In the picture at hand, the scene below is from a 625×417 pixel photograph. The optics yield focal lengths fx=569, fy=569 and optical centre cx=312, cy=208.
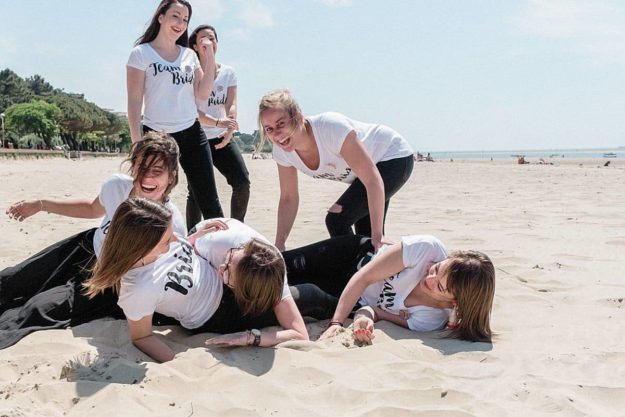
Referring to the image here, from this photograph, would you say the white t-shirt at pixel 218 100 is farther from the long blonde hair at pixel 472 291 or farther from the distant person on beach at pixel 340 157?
the long blonde hair at pixel 472 291

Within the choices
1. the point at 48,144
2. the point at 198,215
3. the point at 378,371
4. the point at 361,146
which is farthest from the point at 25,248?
the point at 48,144

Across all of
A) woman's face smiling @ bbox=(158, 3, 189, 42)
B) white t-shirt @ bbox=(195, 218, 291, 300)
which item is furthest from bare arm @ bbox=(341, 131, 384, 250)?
woman's face smiling @ bbox=(158, 3, 189, 42)

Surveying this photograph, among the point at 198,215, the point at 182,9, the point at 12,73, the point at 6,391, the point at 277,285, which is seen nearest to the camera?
the point at 6,391

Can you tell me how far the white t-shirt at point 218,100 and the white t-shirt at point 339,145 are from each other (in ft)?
3.88

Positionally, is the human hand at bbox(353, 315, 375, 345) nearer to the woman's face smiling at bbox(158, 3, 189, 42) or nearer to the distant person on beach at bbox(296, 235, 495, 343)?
the distant person on beach at bbox(296, 235, 495, 343)

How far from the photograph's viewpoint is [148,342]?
8.65 ft

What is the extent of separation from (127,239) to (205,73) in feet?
7.60

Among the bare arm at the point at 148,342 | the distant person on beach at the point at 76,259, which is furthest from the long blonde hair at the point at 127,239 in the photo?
the distant person on beach at the point at 76,259

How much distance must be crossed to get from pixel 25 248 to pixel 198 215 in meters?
1.44

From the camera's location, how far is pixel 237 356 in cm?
266

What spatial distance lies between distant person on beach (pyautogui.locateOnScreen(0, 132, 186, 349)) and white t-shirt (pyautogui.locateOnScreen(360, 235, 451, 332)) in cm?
123

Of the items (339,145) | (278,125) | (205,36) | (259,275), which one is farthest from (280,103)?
(205,36)

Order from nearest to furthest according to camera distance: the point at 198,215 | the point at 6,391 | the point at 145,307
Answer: the point at 6,391 < the point at 145,307 < the point at 198,215

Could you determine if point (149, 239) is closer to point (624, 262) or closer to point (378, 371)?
point (378, 371)
